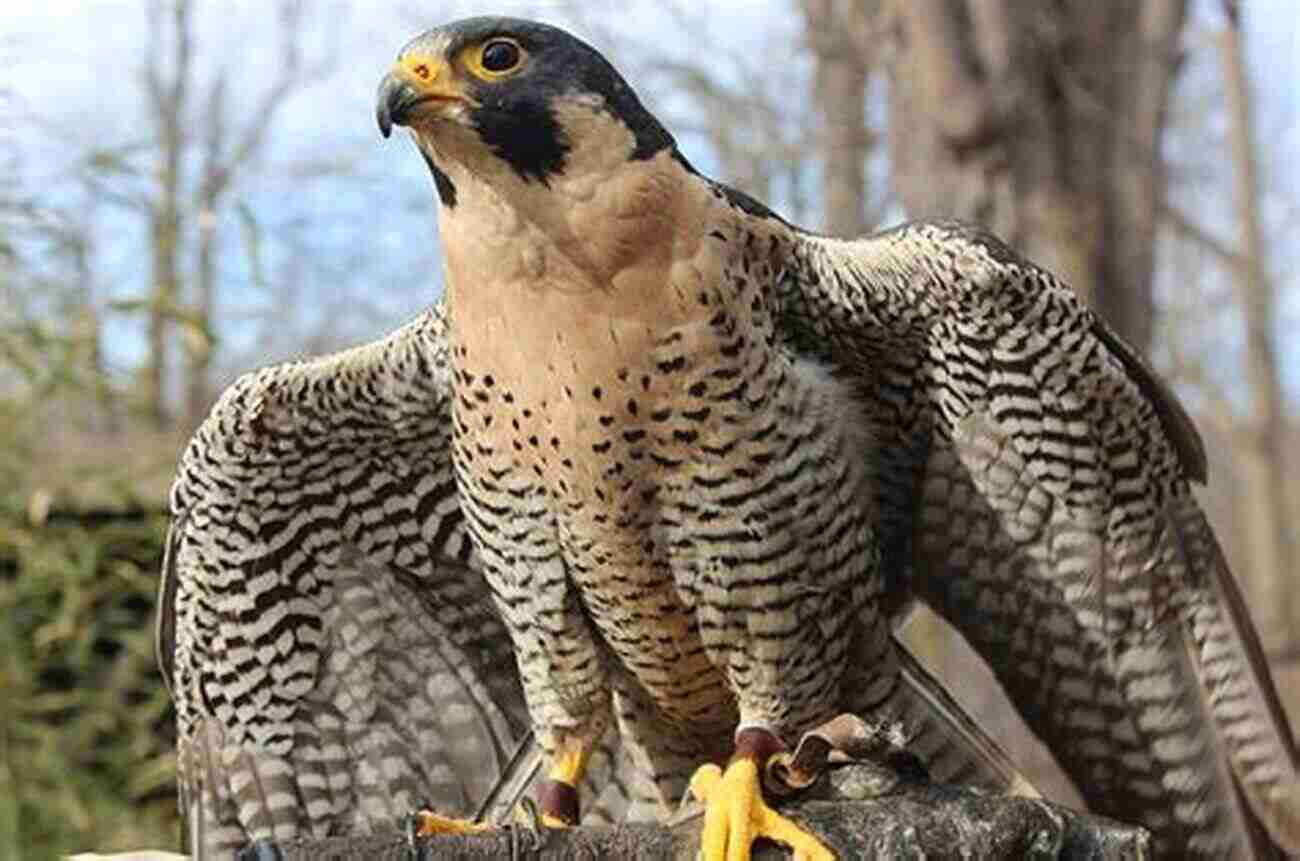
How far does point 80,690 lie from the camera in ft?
18.2

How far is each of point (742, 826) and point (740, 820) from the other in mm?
13

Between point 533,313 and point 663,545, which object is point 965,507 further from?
point 533,313

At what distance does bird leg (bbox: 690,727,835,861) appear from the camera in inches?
95.1

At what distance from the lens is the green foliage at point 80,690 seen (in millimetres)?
5203

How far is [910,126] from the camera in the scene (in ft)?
20.0

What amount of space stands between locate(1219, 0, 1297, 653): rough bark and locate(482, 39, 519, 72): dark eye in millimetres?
16006

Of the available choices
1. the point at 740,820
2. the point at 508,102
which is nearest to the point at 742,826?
the point at 740,820

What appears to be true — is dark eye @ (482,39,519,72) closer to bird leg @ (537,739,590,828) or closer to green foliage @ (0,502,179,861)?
bird leg @ (537,739,590,828)

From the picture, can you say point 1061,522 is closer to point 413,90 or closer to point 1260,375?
point 413,90

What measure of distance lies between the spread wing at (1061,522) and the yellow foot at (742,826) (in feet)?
2.62

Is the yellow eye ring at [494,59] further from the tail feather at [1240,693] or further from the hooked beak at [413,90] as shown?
the tail feather at [1240,693]

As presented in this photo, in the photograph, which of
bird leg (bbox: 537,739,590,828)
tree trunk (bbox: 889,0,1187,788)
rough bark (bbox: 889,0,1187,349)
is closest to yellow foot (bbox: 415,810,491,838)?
bird leg (bbox: 537,739,590,828)

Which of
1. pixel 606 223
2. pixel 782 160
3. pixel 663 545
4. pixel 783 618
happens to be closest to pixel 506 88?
pixel 606 223

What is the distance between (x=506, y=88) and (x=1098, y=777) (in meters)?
1.68
